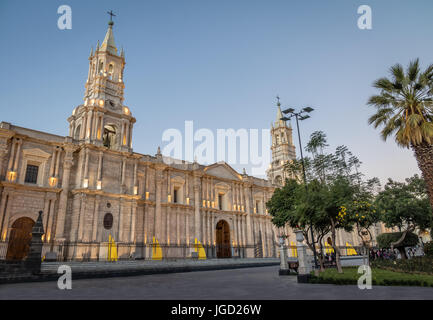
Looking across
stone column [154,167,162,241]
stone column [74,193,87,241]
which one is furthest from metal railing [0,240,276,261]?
stone column [154,167,162,241]

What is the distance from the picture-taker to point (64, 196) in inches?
928

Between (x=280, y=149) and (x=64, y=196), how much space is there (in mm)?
34963

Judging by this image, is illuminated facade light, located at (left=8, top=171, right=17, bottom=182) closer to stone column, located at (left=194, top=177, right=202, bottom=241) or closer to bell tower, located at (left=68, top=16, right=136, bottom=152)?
bell tower, located at (left=68, top=16, right=136, bottom=152)

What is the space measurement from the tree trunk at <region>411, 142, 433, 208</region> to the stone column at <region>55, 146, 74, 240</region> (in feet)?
81.0

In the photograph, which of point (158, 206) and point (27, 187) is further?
point (158, 206)

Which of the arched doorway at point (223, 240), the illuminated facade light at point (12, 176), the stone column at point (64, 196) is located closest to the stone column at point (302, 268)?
the stone column at point (64, 196)

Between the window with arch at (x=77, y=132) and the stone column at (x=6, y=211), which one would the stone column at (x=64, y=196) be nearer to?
the stone column at (x=6, y=211)

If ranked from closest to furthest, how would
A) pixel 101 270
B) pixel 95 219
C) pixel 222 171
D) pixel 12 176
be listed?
pixel 101 270 < pixel 12 176 < pixel 95 219 < pixel 222 171

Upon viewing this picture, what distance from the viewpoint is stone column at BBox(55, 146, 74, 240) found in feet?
74.0

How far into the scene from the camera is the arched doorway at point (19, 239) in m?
20.7

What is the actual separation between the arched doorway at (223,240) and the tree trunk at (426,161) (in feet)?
77.4

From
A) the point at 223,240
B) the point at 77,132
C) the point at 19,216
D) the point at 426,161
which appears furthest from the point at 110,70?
the point at 426,161

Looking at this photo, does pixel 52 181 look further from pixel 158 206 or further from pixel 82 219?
pixel 158 206

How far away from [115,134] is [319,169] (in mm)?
20444
